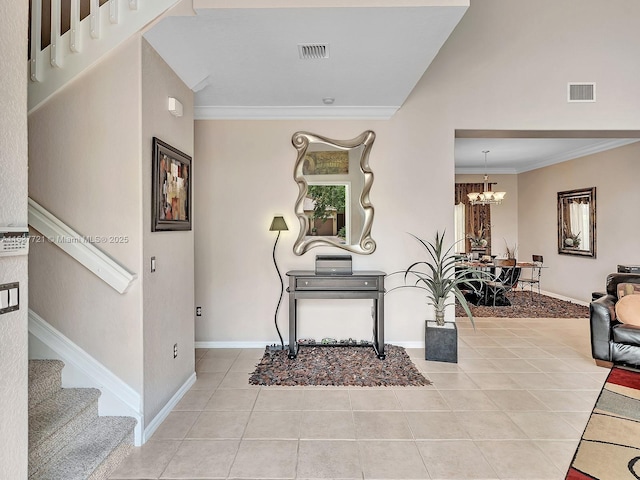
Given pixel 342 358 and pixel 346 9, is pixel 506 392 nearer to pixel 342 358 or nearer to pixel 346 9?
pixel 342 358

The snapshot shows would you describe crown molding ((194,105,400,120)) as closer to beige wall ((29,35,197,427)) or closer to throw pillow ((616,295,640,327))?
beige wall ((29,35,197,427))

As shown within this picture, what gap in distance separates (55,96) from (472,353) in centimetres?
429

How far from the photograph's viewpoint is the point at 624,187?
5656 millimetres

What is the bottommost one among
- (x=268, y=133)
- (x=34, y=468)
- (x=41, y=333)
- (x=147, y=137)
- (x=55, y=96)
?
(x=34, y=468)

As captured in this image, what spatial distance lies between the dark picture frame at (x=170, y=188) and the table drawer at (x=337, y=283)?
4.18 ft

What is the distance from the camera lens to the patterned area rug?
2.01m

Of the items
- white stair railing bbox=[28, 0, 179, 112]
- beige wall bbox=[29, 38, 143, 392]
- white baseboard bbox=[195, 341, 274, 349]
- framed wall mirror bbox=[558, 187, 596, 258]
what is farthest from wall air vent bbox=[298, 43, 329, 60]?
framed wall mirror bbox=[558, 187, 596, 258]

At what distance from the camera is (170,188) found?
2.66 m

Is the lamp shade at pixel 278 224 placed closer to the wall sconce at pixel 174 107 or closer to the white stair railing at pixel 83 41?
the wall sconce at pixel 174 107

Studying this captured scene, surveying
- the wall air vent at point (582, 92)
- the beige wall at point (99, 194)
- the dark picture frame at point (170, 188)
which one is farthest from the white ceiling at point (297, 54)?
the wall air vent at point (582, 92)

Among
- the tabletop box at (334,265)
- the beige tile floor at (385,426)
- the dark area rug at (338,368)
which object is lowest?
the beige tile floor at (385,426)

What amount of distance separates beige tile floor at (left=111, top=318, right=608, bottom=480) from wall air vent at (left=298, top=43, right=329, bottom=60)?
8.78 feet

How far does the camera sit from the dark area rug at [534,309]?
5633mm

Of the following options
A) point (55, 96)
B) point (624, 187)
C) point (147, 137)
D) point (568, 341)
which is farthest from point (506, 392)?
point (624, 187)
